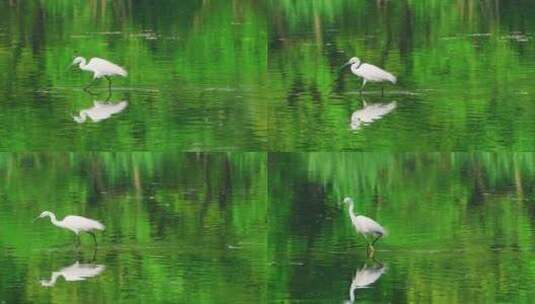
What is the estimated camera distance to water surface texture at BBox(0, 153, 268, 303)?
8.00m

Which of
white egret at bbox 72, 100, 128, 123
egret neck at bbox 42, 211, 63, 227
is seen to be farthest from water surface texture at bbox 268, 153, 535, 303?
egret neck at bbox 42, 211, 63, 227

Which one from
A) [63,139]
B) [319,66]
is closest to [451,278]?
[319,66]

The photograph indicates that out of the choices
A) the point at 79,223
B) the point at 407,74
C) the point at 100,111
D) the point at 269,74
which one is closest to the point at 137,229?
the point at 79,223

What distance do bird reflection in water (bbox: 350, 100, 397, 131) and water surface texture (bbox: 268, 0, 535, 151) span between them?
0.01 metres

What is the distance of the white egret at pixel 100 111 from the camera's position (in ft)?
26.7

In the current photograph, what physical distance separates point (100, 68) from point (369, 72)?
3.65 feet

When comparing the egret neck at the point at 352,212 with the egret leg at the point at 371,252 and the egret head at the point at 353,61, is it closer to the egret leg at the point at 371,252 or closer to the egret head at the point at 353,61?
the egret leg at the point at 371,252

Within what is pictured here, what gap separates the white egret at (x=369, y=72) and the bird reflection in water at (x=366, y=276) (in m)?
0.75

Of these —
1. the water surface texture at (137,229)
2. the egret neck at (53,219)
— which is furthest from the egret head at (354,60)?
the egret neck at (53,219)

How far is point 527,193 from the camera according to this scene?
8.09 meters

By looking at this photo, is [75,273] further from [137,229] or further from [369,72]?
[369,72]

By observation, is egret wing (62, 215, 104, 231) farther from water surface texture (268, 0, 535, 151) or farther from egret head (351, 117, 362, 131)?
egret head (351, 117, 362, 131)

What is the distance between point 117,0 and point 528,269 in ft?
6.79

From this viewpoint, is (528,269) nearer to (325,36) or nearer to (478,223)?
(478,223)
